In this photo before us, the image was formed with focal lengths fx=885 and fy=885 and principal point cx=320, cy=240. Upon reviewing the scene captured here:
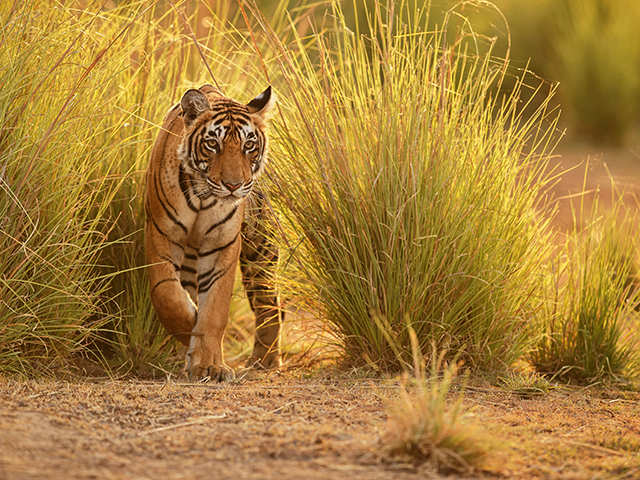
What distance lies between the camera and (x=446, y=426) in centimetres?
248

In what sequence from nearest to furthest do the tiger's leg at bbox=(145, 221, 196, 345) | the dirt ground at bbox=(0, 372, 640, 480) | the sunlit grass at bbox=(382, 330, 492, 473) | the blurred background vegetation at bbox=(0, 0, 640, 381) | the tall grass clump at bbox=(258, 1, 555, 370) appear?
the dirt ground at bbox=(0, 372, 640, 480) < the sunlit grass at bbox=(382, 330, 492, 473) < the blurred background vegetation at bbox=(0, 0, 640, 381) < the tall grass clump at bbox=(258, 1, 555, 370) < the tiger's leg at bbox=(145, 221, 196, 345)

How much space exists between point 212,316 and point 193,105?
963 mm

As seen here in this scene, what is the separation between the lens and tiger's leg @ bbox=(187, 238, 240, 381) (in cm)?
399

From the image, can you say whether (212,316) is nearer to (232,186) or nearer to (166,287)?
(166,287)

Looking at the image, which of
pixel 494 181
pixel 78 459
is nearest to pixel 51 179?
pixel 78 459

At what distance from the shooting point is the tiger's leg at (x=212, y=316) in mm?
3988

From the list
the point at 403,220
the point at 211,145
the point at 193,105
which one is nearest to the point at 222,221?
the point at 211,145

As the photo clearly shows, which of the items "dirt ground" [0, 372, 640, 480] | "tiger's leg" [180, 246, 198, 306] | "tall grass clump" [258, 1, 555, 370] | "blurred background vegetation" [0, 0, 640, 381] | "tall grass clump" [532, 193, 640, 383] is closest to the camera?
"dirt ground" [0, 372, 640, 480]

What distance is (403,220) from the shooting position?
3844 mm

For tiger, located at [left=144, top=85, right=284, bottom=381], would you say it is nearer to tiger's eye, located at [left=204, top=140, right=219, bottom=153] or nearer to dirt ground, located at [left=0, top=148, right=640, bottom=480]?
tiger's eye, located at [left=204, top=140, right=219, bottom=153]

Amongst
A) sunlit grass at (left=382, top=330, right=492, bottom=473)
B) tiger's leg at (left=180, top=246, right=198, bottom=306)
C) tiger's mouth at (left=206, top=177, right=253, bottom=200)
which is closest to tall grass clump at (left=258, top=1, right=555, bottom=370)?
tiger's mouth at (left=206, top=177, right=253, bottom=200)

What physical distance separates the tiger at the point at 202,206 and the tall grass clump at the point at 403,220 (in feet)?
0.79

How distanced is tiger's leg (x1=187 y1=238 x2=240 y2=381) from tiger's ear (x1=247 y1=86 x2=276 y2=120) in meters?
0.61

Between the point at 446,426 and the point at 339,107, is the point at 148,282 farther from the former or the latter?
the point at 446,426
